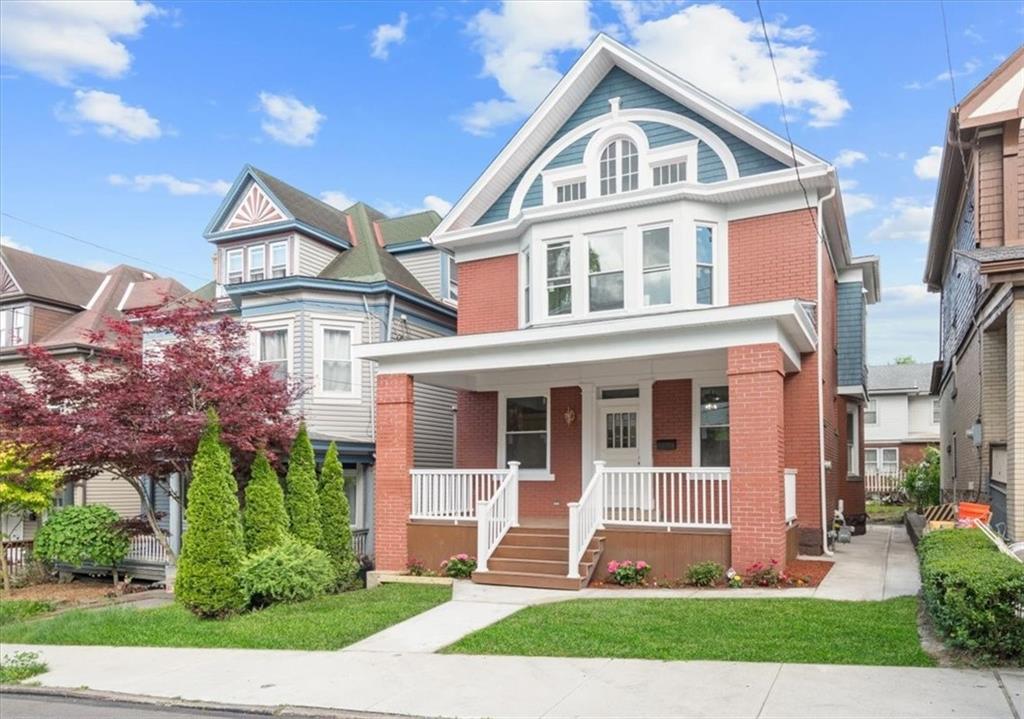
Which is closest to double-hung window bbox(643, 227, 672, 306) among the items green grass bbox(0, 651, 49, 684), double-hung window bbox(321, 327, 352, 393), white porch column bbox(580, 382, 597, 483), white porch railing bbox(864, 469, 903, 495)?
white porch column bbox(580, 382, 597, 483)

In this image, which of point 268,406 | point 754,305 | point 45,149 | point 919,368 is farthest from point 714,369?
point 919,368

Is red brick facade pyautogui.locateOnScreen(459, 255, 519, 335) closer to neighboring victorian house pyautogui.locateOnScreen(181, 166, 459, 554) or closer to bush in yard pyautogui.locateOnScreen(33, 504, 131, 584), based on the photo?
neighboring victorian house pyautogui.locateOnScreen(181, 166, 459, 554)

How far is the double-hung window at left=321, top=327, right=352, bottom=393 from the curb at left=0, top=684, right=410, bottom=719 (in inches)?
447

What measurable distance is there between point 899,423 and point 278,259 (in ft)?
103

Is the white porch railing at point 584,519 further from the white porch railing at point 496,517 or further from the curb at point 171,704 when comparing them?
the curb at point 171,704

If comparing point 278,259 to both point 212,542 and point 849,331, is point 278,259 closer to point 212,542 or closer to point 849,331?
point 212,542

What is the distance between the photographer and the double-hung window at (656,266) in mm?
14414

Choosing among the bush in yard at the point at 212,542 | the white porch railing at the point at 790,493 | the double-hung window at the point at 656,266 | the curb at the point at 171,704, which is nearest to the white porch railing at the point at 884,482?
the white porch railing at the point at 790,493

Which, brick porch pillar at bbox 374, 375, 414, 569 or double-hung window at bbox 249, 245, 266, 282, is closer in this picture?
brick porch pillar at bbox 374, 375, 414, 569

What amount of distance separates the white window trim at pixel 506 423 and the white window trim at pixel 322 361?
4.38 meters

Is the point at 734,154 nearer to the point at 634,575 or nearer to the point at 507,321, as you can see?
the point at 507,321

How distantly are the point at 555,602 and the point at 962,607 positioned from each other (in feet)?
17.0

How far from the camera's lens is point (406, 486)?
1407 cm

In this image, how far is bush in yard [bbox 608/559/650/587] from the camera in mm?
11797
